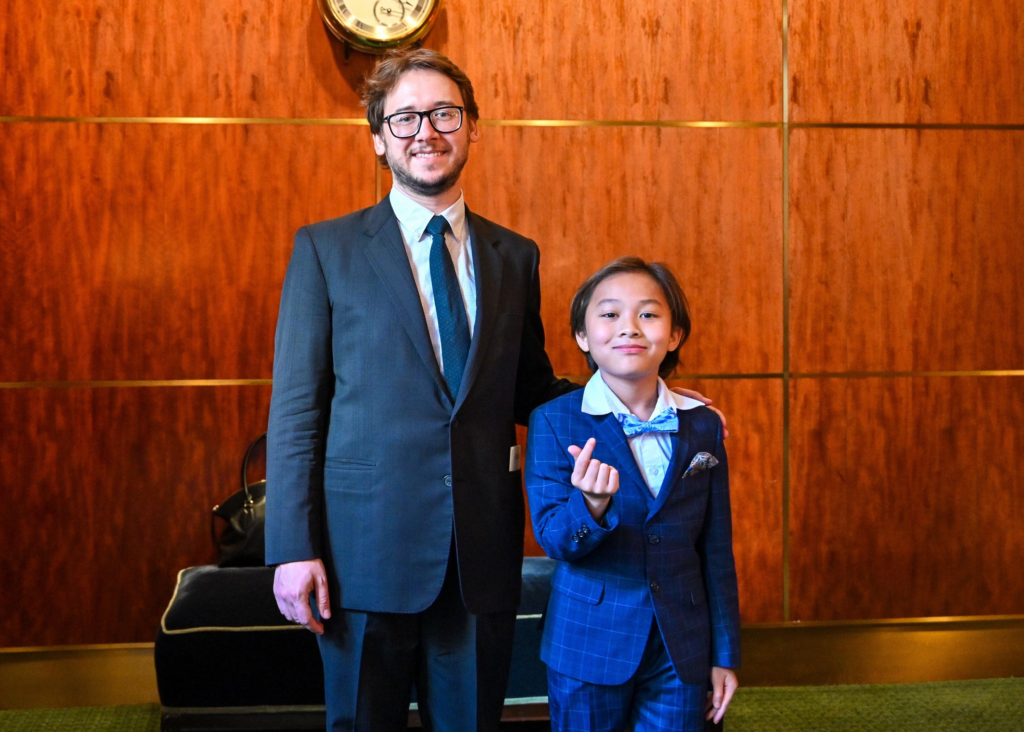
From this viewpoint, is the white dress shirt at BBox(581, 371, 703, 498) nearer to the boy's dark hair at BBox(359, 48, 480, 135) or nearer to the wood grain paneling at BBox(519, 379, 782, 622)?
the boy's dark hair at BBox(359, 48, 480, 135)

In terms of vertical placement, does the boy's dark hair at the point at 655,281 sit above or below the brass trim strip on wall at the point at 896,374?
above

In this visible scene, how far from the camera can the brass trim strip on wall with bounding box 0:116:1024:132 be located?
8.90ft

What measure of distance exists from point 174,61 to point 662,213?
1695mm

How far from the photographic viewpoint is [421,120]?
1523mm

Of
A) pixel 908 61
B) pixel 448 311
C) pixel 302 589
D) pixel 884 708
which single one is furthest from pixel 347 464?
pixel 908 61

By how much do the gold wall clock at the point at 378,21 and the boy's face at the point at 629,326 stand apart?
1.58m

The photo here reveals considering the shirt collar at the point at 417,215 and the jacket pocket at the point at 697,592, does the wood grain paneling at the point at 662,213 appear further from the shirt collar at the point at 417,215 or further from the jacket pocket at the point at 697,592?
the jacket pocket at the point at 697,592

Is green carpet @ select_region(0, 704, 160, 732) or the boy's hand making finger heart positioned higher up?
the boy's hand making finger heart

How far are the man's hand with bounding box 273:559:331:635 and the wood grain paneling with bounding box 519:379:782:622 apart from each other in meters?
1.51

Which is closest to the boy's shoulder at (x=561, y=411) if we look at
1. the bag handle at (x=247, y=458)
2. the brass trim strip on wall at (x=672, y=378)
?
the brass trim strip on wall at (x=672, y=378)

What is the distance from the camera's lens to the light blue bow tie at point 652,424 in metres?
1.46

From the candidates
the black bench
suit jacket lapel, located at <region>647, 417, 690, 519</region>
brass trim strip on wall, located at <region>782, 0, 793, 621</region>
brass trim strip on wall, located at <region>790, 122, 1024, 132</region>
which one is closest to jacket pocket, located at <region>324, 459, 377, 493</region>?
suit jacket lapel, located at <region>647, 417, 690, 519</region>

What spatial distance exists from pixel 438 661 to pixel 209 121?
2.01m

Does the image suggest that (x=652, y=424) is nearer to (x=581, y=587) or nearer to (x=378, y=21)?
(x=581, y=587)
